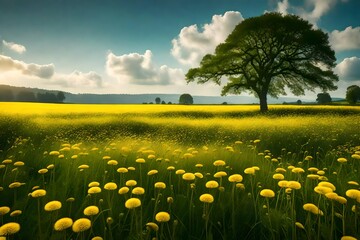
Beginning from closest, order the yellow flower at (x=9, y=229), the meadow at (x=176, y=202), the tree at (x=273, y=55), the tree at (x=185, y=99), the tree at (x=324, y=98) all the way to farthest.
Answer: the yellow flower at (x=9, y=229) < the meadow at (x=176, y=202) < the tree at (x=273, y=55) < the tree at (x=324, y=98) < the tree at (x=185, y=99)

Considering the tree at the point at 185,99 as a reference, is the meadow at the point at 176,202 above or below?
below

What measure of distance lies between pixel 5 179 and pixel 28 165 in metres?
1.23

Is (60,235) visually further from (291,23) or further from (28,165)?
(291,23)

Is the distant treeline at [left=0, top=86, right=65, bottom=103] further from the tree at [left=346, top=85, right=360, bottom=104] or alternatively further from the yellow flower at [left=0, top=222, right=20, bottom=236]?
the yellow flower at [left=0, top=222, right=20, bottom=236]

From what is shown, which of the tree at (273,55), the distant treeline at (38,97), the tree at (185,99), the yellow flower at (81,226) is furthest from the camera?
the distant treeline at (38,97)

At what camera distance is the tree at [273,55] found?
2600 centimetres

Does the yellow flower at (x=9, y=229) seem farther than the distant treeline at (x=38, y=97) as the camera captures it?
No

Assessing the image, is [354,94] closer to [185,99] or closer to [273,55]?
[273,55]

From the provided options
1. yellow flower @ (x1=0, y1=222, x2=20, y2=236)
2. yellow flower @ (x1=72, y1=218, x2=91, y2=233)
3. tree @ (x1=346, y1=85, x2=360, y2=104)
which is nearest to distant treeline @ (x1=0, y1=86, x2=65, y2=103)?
tree @ (x1=346, y1=85, x2=360, y2=104)

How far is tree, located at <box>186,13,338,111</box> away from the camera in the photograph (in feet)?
85.3

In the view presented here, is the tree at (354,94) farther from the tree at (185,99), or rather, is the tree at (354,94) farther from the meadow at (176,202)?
the meadow at (176,202)

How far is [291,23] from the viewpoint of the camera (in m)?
26.0

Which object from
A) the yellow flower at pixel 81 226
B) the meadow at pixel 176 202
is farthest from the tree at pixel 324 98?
the yellow flower at pixel 81 226

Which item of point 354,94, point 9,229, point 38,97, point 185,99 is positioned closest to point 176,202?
point 9,229
